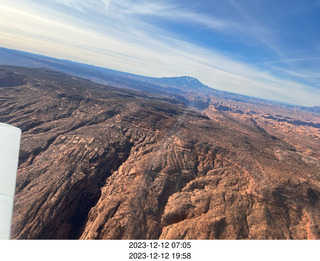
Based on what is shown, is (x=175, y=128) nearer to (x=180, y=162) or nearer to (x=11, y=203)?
(x=180, y=162)

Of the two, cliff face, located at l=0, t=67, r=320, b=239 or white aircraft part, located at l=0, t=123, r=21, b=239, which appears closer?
white aircraft part, located at l=0, t=123, r=21, b=239

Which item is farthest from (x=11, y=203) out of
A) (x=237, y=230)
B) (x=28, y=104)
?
(x=28, y=104)

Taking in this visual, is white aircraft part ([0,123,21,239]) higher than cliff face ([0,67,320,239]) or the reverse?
higher

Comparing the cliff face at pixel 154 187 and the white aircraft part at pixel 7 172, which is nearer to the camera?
the white aircraft part at pixel 7 172

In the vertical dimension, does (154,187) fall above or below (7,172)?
below

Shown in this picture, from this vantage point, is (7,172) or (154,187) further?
(154,187)
